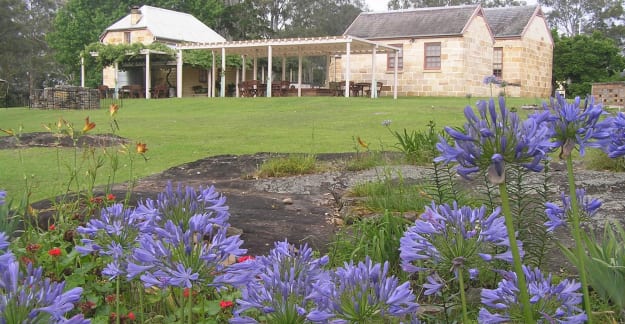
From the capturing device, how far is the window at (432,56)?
3334 cm

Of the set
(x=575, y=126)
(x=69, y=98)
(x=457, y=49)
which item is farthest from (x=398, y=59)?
(x=575, y=126)

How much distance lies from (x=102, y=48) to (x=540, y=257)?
117 ft

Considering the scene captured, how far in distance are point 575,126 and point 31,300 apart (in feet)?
3.57

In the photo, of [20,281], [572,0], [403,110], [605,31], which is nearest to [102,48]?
[403,110]

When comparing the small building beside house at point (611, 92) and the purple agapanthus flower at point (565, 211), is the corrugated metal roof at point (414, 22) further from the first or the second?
the purple agapanthus flower at point (565, 211)

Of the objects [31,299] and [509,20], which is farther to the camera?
[509,20]

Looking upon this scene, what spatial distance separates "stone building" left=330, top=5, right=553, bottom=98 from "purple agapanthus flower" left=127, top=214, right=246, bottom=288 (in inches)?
1290

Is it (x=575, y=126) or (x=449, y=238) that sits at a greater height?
(x=575, y=126)

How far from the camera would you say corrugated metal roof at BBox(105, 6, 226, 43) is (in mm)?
38844

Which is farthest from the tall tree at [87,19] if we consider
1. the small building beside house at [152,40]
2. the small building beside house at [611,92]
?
the small building beside house at [611,92]

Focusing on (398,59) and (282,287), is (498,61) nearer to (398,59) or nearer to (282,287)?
(398,59)

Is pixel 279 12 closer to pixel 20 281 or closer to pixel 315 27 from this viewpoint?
pixel 315 27

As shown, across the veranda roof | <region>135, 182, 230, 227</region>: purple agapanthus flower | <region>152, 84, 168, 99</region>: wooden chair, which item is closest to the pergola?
the veranda roof

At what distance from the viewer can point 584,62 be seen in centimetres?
3828
